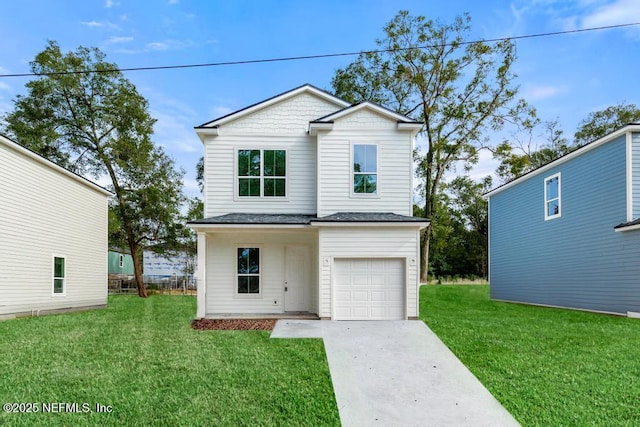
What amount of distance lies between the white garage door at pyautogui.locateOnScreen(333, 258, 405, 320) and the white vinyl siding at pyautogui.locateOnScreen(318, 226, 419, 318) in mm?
194

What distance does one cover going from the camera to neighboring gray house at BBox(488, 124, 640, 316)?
42.9 ft

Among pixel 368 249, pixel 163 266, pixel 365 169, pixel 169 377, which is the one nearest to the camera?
pixel 169 377

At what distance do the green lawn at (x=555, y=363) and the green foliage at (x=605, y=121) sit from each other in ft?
77.3

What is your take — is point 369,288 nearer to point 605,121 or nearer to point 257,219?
point 257,219

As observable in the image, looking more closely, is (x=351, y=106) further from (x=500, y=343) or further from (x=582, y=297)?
(x=582, y=297)

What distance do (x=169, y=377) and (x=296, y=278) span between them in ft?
23.7

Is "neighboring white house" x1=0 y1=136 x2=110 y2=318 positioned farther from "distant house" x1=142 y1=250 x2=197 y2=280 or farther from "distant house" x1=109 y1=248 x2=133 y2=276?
"distant house" x1=142 y1=250 x2=197 y2=280

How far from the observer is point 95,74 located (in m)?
25.2

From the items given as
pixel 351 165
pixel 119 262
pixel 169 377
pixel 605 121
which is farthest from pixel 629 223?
pixel 119 262

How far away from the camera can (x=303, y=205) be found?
14.3 metres

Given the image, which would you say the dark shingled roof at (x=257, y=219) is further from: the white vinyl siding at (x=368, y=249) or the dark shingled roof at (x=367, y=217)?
the white vinyl siding at (x=368, y=249)

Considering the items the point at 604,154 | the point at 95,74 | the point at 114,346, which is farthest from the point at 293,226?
the point at 95,74

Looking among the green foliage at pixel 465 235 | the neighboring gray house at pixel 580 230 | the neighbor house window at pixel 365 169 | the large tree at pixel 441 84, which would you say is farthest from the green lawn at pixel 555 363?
the green foliage at pixel 465 235

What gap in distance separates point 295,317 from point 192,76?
32.5 feet
